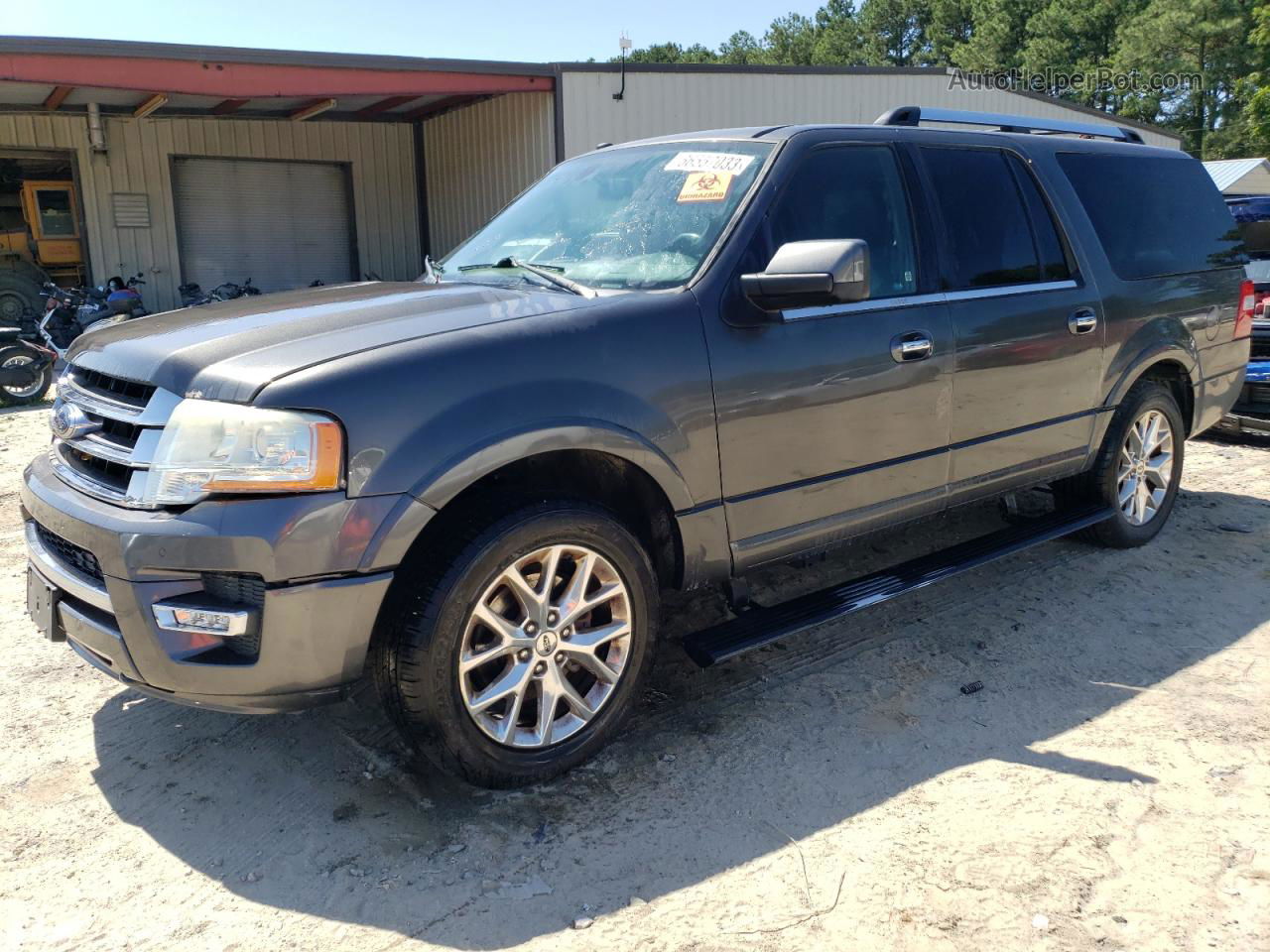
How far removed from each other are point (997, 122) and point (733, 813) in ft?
11.3

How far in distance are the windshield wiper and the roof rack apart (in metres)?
1.55

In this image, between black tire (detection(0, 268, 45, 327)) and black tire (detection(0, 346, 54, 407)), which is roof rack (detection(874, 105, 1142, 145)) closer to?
black tire (detection(0, 346, 54, 407))

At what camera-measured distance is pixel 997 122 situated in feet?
15.0

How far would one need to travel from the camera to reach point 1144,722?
11.0ft

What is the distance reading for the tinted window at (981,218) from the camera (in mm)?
3916

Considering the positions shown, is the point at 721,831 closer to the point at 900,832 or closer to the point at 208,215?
the point at 900,832

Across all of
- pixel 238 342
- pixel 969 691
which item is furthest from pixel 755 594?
pixel 238 342

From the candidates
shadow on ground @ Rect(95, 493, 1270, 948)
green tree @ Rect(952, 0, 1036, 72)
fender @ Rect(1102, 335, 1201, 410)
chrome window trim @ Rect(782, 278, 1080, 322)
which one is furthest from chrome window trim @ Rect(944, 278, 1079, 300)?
green tree @ Rect(952, 0, 1036, 72)

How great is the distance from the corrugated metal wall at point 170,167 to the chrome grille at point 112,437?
13.8 m

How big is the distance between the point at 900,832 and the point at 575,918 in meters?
0.96

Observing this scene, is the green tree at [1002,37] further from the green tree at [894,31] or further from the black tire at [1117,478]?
the black tire at [1117,478]

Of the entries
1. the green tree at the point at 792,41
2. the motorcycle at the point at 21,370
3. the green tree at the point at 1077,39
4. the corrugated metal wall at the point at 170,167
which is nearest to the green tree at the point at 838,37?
the green tree at the point at 792,41

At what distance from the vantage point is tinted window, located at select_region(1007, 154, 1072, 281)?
14.1 feet

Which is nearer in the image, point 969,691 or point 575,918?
point 575,918
